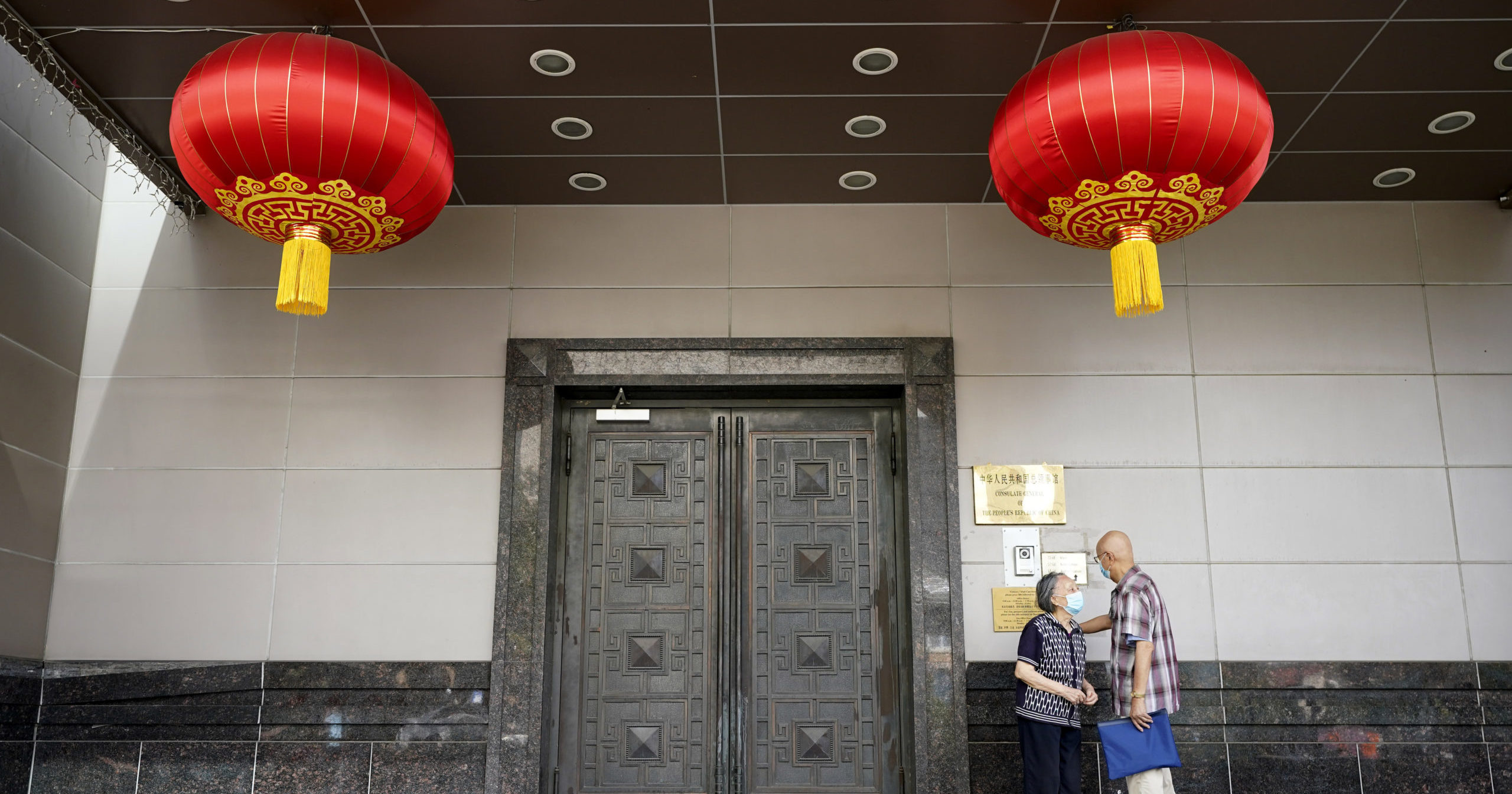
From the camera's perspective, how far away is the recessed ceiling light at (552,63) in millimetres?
4250

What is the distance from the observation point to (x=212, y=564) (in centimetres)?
502

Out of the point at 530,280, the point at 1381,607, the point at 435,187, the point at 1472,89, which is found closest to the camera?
the point at 435,187

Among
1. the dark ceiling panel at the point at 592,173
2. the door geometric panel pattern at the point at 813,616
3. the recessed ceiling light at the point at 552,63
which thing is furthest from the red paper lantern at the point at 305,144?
the door geometric panel pattern at the point at 813,616

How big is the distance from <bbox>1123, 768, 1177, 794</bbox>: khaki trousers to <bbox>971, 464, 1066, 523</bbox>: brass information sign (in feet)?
3.85

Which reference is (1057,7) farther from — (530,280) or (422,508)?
(422,508)

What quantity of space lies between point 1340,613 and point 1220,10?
268 cm

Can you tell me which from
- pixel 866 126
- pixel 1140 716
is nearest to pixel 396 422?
pixel 866 126

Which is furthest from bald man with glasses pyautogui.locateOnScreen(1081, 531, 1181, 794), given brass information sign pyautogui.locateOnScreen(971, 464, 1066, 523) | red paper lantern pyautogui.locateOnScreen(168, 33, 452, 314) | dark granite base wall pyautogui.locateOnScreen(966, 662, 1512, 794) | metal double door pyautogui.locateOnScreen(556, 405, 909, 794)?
red paper lantern pyautogui.locateOnScreen(168, 33, 452, 314)

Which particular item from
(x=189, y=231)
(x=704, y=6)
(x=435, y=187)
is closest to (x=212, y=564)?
(x=189, y=231)

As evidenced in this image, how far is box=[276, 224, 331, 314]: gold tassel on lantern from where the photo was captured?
3682 mm

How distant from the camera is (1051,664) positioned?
4352 mm

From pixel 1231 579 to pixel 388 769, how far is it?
3.76m

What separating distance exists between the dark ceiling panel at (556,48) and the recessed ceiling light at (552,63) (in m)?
0.02

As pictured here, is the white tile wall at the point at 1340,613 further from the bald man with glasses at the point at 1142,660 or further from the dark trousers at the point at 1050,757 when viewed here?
the dark trousers at the point at 1050,757
